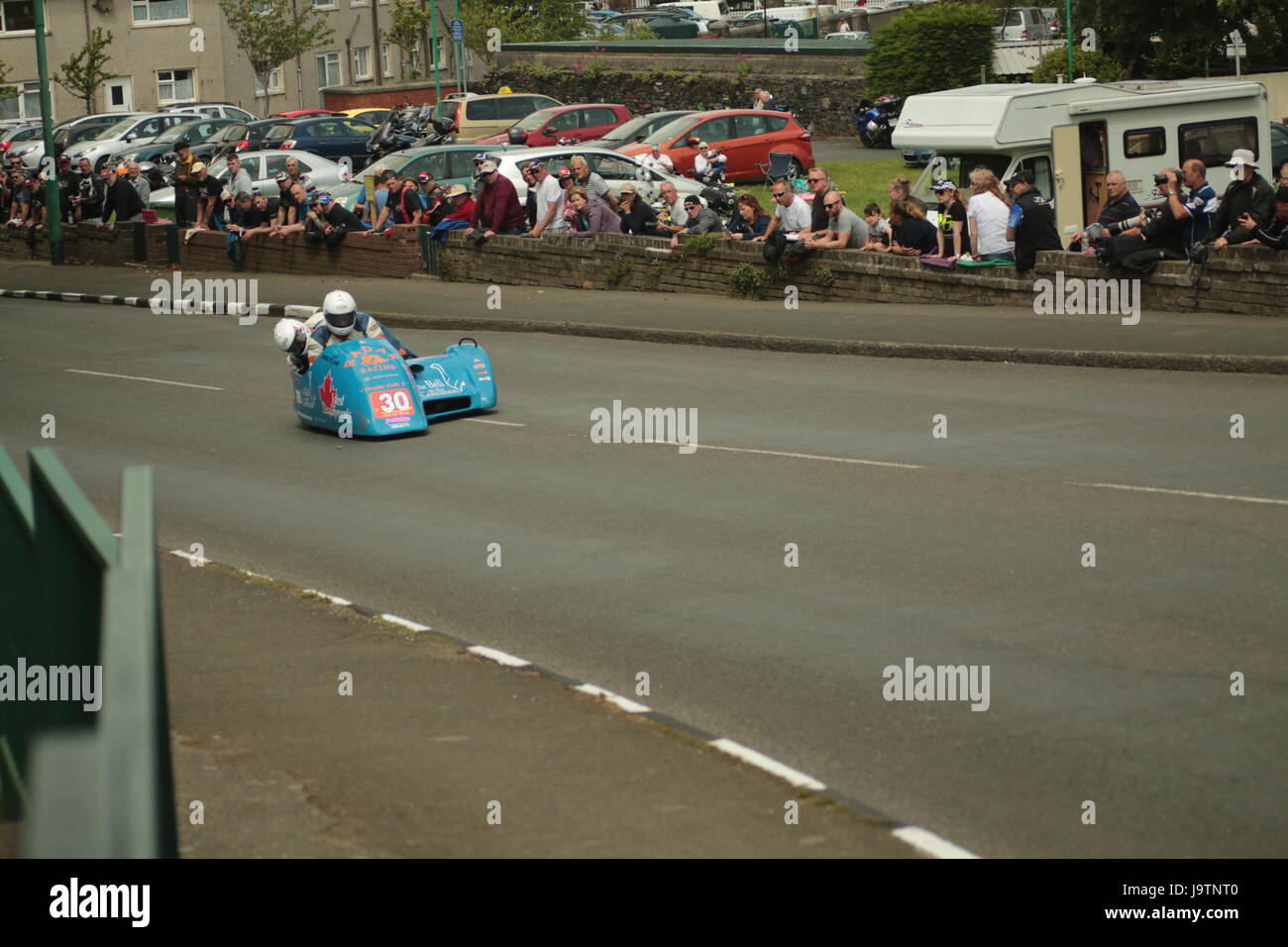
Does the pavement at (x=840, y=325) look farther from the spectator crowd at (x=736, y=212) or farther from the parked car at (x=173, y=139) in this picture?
the parked car at (x=173, y=139)

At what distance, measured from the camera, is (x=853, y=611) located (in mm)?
9430

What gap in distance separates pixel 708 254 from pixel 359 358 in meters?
9.60

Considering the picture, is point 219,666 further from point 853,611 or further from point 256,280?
point 256,280

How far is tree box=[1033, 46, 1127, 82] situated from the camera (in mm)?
45156

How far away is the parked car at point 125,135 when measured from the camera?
167 feet

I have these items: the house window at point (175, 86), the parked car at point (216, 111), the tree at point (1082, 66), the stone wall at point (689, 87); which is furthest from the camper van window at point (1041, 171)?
the house window at point (175, 86)

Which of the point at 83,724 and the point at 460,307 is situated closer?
the point at 83,724

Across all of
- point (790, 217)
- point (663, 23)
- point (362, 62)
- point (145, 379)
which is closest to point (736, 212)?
point (790, 217)

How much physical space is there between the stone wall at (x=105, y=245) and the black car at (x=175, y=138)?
28.6ft

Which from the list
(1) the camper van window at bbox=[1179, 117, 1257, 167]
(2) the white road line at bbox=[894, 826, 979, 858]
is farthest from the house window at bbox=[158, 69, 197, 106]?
(2) the white road line at bbox=[894, 826, 979, 858]

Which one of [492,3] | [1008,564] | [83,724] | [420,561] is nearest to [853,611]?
[1008,564]

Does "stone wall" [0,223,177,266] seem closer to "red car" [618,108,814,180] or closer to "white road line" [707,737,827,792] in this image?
"red car" [618,108,814,180]

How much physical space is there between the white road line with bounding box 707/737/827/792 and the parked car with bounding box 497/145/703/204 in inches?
970
